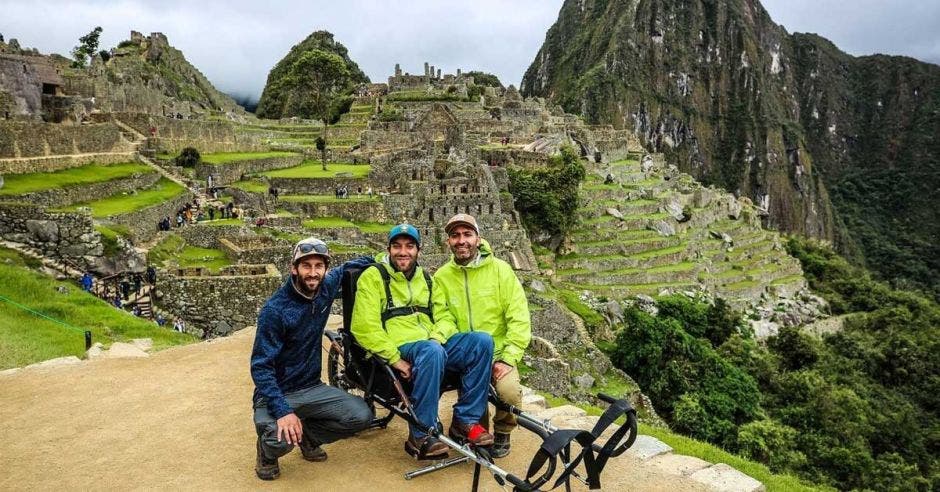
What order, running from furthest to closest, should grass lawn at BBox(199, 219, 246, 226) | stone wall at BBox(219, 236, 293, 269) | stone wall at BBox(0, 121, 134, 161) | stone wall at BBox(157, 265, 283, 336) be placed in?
grass lawn at BBox(199, 219, 246, 226), stone wall at BBox(0, 121, 134, 161), stone wall at BBox(219, 236, 293, 269), stone wall at BBox(157, 265, 283, 336)

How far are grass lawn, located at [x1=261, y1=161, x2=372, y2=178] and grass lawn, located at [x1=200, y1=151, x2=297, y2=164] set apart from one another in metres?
1.36

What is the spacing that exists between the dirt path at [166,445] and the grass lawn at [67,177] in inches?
472

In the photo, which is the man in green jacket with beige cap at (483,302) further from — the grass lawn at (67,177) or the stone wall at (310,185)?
the stone wall at (310,185)

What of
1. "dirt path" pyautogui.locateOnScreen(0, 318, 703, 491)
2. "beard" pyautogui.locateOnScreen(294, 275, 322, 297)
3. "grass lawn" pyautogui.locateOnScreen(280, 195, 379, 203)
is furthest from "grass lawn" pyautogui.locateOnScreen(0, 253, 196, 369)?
"grass lawn" pyautogui.locateOnScreen(280, 195, 379, 203)

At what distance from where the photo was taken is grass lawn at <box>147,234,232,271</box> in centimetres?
A: 1831

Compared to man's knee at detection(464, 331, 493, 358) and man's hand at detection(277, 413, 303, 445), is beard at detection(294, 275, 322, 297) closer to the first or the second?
man's hand at detection(277, 413, 303, 445)

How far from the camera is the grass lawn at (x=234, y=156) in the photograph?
3171 cm

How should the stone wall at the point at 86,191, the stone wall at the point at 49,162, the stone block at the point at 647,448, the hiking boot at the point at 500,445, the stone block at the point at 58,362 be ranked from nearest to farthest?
the hiking boot at the point at 500,445, the stone block at the point at 647,448, the stone block at the point at 58,362, the stone wall at the point at 86,191, the stone wall at the point at 49,162

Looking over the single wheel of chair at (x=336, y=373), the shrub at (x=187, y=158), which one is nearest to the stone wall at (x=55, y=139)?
the shrub at (x=187, y=158)

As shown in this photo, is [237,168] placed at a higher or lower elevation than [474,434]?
higher

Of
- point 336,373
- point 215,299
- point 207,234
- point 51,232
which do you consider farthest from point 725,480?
point 207,234

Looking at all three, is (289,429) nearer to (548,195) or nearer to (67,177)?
(67,177)

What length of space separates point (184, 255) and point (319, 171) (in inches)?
622

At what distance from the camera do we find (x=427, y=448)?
608cm
